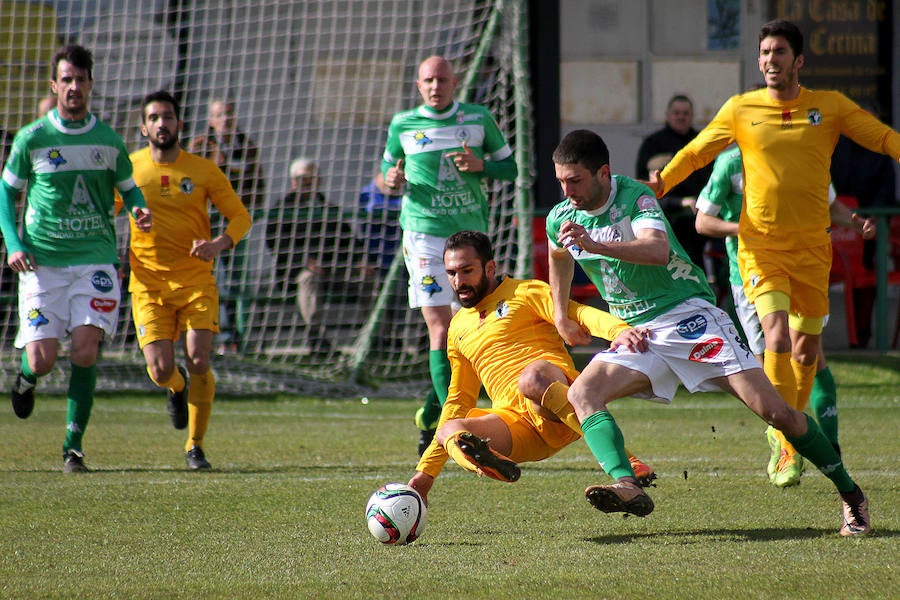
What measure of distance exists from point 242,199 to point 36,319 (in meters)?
4.60

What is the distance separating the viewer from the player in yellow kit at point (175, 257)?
7.74 m

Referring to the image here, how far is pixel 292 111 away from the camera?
476 inches

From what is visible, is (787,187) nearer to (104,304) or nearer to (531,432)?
(531,432)

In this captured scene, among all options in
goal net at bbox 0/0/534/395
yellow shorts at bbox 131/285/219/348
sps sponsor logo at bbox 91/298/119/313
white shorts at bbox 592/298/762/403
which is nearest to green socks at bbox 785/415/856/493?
white shorts at bbox 592/298/762/403

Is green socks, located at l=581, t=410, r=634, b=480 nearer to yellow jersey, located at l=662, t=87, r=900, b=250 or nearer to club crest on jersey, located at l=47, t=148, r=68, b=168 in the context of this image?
yellow jersey, located at l=662, t=87, r=900, b=250

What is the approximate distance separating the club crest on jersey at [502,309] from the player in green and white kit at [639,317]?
16.5 inches

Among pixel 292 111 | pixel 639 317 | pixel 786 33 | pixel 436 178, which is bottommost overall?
pixel 639 317

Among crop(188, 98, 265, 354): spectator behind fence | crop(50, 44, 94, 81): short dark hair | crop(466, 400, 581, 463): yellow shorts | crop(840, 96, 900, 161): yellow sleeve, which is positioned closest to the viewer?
crop(466, 400, 581, 463): yellow shorts

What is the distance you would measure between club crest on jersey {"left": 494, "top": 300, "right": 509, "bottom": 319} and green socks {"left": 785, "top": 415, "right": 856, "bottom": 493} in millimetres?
1429

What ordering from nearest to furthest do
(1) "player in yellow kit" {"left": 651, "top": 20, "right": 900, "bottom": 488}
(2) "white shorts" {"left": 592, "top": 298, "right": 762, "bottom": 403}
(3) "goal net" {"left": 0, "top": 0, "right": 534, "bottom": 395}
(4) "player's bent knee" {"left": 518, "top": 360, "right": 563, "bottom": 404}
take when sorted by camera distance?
(2) "white shorts" {"left": 592, "top": 298, "right": 762, "bottom": 403}, (4) "player's bent knee" {"left": 518, "top": 360, "right": 563, "bottom": 404}, (1) "player in yellow kit" {"left": 651, "top": 20, "right": 900, "bottom": 488}, (3) "goal net" {"left": 0, "top": 0, "right": 534, "bottom": 395}

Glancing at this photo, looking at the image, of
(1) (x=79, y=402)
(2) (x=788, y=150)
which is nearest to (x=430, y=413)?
(1) (x=79, y=402)

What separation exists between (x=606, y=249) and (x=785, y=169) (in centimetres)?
199

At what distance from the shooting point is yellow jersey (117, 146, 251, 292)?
25.8ft

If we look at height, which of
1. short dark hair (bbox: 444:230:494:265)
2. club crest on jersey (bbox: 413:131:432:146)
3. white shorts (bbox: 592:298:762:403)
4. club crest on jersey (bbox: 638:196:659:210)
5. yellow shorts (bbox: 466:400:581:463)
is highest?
club crest on jersey (bbox: 413:131:432:146)
